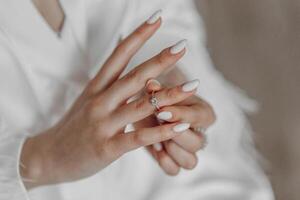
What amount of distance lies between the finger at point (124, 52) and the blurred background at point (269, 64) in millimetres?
188

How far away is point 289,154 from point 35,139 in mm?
350

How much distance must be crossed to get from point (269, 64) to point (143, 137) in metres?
0.26

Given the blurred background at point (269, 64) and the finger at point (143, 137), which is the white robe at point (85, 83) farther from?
the finger at point (143, 137)

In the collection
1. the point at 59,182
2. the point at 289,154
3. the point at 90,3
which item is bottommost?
the point at 289,154

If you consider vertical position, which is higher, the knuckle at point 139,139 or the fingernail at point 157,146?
the knuckle at point 139,139

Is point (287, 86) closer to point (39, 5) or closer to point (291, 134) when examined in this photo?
point (291, 134)

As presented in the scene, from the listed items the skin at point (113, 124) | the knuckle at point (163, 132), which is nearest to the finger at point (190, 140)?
the skin at point (113, 124)

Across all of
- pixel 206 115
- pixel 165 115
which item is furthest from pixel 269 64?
pixel 165 115

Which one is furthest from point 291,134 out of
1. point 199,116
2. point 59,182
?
point 59,182

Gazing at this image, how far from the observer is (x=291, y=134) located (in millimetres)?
748

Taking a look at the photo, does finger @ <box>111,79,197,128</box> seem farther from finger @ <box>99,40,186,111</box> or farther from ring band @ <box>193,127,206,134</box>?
ring band @ <box>193,127,206,134</box>

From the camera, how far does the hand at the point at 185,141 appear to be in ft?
2.20

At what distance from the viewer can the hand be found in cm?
67

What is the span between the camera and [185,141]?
0.72 metres
